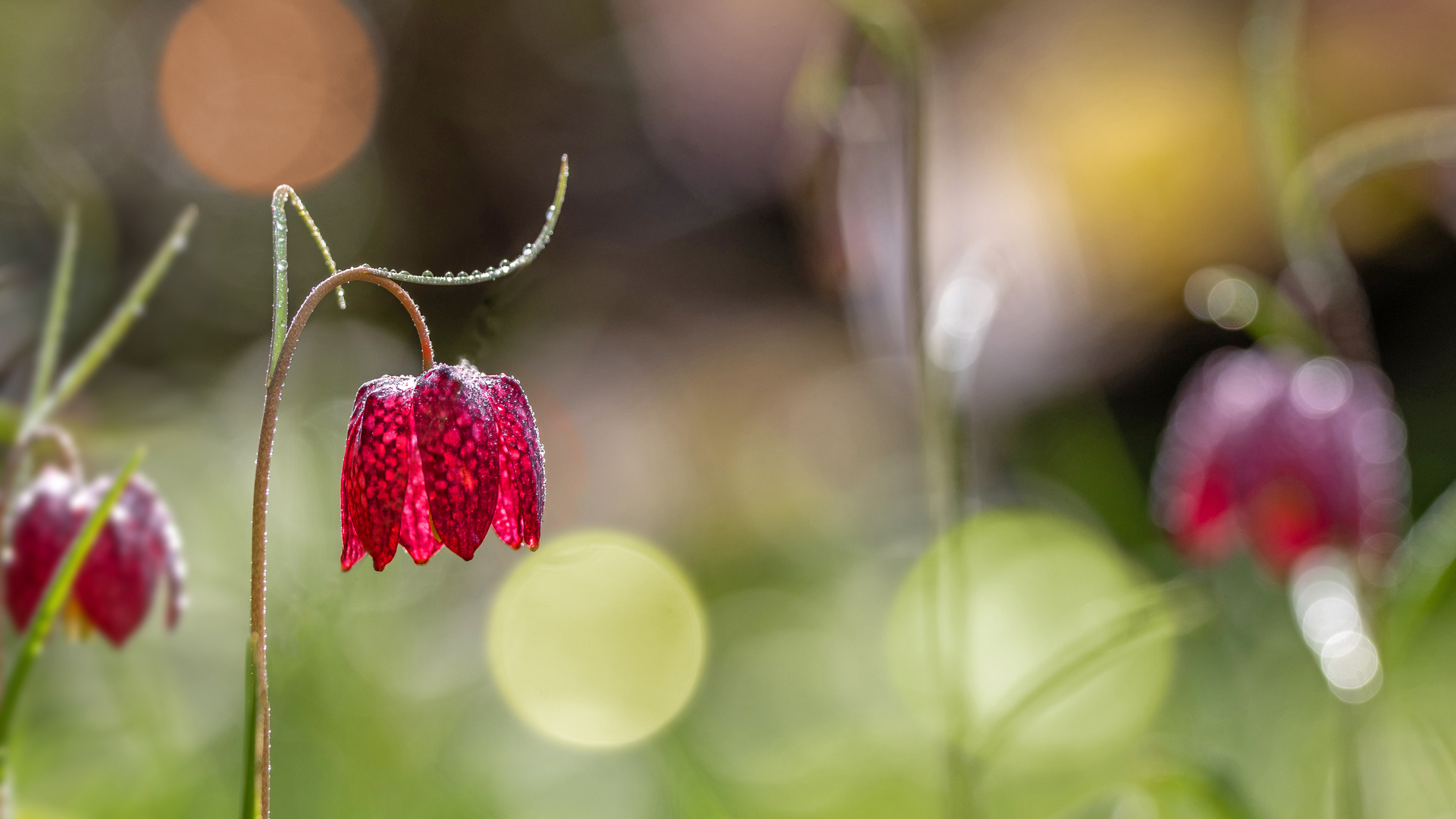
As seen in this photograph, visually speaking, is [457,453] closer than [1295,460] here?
Yes

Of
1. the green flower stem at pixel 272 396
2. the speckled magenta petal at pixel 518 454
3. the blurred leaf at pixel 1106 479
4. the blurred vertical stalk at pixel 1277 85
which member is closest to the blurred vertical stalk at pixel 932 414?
the blurred vertical stalk at pixel 1277 85

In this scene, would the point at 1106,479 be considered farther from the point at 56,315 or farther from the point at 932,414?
the point at 56,315

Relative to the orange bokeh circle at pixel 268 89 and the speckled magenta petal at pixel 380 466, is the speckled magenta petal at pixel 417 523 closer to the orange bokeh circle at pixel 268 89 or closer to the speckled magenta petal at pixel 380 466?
the speckled magenta petal at pixel 380 466

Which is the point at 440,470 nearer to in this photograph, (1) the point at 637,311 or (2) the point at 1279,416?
(2) the point at 1279,416

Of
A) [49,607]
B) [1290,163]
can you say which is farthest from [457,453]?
[1290,163]

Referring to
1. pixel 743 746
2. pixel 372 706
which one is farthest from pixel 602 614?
pixel 372 706

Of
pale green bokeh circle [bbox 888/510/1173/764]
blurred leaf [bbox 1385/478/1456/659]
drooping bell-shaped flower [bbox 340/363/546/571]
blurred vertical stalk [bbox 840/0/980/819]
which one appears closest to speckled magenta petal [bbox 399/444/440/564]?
drooping bell-shaped flower [bbox 340/363/546/571]
